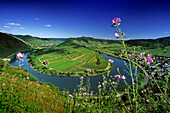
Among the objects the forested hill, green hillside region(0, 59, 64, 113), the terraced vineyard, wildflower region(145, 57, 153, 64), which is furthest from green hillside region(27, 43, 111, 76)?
wildflower region(145, 57, 153, 64)

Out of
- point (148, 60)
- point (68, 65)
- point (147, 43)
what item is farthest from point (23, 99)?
point (68, 65)

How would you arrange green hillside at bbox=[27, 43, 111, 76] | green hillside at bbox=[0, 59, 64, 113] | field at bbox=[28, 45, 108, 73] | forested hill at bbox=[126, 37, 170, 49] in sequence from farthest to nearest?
field at bbox=[28, 45, 108, 73]
green hillside at bbox=[27, 43, 111, 76]
forested hill at bbox=[126, 37, 170, 49]
green hillside at bbox=[0, 59, 64, 113]

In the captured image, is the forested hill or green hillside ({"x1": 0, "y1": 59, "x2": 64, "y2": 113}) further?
the forested hill

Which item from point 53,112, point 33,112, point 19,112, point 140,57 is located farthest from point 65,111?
point 140,57

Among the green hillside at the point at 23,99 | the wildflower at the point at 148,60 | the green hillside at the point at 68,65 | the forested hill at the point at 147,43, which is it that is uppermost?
the forested hill at the point at 147,43

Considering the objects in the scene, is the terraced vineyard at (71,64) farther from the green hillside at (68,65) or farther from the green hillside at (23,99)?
the green hillside at (23,99)

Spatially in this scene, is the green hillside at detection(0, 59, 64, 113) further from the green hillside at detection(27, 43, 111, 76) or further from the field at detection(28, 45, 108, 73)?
the field at detection(28, 45, 108, 73)

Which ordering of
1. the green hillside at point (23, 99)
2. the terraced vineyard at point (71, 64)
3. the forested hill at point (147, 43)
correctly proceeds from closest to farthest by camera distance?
the green hillside at point (23, 99), the forested hill at point (147, 43), the terraced vineyard at point (71, 64)

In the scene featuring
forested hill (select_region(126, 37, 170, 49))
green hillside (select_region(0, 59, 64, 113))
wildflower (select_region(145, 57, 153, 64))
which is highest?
forested hill (select_region(126, 37, 170, 49))

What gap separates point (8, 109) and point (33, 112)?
648 millimetres

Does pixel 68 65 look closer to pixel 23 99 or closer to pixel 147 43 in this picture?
pixel 147 43

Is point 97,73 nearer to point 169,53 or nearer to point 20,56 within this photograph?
point 20,56

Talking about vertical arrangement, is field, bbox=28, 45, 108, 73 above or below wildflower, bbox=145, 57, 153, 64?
below

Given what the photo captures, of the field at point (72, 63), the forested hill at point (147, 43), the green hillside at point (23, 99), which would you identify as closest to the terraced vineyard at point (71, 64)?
the field at point (72, 63)
